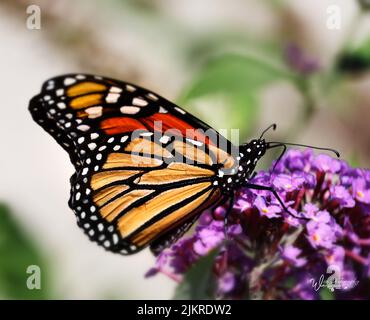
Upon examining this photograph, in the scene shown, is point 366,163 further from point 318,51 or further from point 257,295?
point 257,295

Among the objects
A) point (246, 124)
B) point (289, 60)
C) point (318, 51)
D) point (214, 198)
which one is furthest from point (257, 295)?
point (318, 51)

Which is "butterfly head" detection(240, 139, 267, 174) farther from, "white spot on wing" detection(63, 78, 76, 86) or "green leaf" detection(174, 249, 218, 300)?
"white spot on wing" detection(63, 78, 76, 86)

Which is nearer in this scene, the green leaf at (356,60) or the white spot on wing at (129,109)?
the white spot on wing at (129,109)

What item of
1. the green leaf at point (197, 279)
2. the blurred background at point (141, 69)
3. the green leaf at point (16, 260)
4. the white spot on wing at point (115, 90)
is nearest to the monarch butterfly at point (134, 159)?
the white spot on wing at point (115, 90)

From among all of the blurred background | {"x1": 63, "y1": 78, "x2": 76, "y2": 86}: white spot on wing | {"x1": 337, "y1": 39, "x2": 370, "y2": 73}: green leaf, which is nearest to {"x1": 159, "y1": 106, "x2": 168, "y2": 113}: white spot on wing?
{"x1": 63, "y1": 78, "x2": 76, "y2": 86}: white spot on wing

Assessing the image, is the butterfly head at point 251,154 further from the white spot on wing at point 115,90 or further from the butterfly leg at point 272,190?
the white spot on wing at point 115,90

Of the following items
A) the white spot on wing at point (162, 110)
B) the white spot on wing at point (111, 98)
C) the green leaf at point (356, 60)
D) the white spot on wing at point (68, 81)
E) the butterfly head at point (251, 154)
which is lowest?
the butterfly head at point (251, 154)
